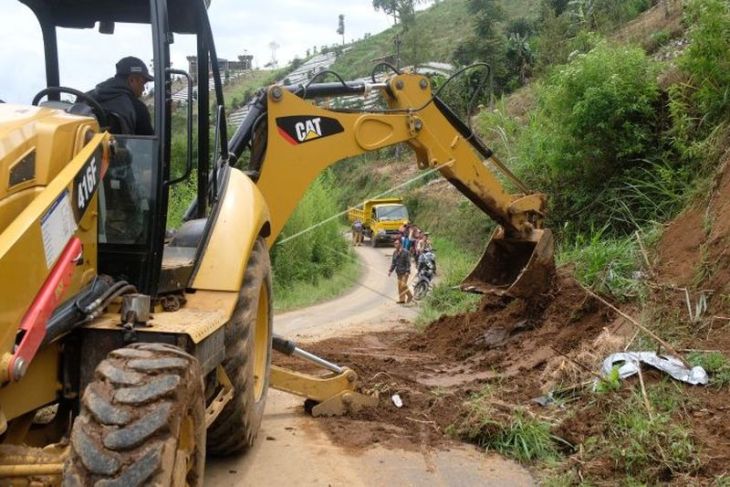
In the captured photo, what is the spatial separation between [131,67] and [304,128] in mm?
3108

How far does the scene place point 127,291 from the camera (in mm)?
4113

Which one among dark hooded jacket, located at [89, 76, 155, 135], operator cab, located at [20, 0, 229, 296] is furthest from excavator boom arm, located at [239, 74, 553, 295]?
dark hooded jacket, located at [89, 76, 155, 135]

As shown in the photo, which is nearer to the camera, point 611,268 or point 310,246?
point 611,268

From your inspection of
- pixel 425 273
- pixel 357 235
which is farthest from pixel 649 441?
pixel 357 235

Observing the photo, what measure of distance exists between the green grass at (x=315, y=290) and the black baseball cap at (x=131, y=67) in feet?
43.6

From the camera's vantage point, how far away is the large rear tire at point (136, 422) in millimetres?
3010

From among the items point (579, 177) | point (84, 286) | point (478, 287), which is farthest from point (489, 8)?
point (84, 286)

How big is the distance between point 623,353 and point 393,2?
170 feet

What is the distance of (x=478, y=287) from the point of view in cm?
1034

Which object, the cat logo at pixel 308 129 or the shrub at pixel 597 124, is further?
the shrub at pixel 597 124

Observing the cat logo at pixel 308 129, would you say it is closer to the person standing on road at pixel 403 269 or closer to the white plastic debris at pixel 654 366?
the white plastic debris at pixel 654 366

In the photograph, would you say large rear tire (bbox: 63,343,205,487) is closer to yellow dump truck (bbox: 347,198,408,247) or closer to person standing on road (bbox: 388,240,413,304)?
person standing on road (bbox: 388,240,413,304)

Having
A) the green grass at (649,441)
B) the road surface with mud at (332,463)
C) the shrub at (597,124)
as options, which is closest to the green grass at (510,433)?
the road surface with mud at (332,463)

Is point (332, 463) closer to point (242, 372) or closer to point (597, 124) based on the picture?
point (242, 372)
